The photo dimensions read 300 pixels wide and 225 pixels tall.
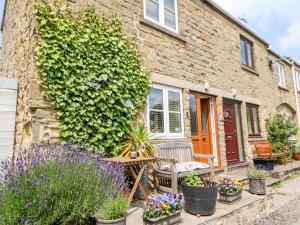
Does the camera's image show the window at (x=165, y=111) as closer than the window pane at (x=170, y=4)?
Yes

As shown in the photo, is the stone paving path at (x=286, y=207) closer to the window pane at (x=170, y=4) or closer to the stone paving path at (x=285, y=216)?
the stone paving path at (x=285, y=216)

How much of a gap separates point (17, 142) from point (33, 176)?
195 cm

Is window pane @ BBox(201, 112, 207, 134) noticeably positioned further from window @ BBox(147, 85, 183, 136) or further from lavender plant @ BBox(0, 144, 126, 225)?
lavender plant @ BBox(0, 144, 126, 225)

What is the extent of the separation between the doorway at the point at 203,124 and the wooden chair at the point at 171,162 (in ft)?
3.73

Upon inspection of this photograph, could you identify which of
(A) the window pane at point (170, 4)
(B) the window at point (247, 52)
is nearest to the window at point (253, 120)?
(B) the window at point (247, 52)

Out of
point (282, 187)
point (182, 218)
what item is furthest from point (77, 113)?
point (282, 187)

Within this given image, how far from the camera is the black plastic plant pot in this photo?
335 cm

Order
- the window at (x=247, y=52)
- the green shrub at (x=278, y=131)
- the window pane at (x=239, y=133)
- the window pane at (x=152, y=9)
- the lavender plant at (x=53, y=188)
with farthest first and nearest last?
the window at (x=247, y=52) < the green shrub at (x=278, y=131) < the window pane at (x=239, y=133) < the window pane at (x=152, y=9) < the lavender plant at (x=53, y=188)

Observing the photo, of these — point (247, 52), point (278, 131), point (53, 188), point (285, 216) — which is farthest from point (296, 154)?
point (53, 188)

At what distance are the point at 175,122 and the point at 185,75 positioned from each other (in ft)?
4.75

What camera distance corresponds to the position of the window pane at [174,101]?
18.8ft

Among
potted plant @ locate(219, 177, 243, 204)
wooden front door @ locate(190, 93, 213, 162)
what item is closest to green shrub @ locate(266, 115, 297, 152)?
wooden front door @ locate(190, 93, 213, 162)

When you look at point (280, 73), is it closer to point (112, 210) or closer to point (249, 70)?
point (249, 70)

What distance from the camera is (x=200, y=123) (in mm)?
6582
